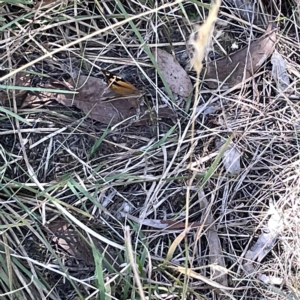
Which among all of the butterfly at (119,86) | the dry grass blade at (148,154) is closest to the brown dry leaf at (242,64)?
the dry grass blade at (148,154)

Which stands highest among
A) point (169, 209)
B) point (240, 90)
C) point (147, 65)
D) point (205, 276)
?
point (147, 65)

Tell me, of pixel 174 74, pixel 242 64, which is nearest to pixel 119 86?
pixel 174 74

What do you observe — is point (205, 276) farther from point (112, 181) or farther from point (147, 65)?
point (147, 65)

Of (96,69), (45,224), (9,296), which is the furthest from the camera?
(96,69)

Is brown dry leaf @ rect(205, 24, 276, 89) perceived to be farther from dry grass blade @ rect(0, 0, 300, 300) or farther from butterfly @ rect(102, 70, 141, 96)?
butterfly @ rect(102, 70, 141, 96)

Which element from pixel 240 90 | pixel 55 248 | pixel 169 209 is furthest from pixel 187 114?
pixel 55 248

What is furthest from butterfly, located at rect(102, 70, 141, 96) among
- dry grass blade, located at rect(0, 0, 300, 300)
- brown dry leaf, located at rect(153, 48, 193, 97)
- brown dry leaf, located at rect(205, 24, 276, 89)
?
brown dry leaf, located at rect(205, 24, 276, 89)

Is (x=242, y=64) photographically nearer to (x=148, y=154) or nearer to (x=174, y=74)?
(x=174, y=74)
